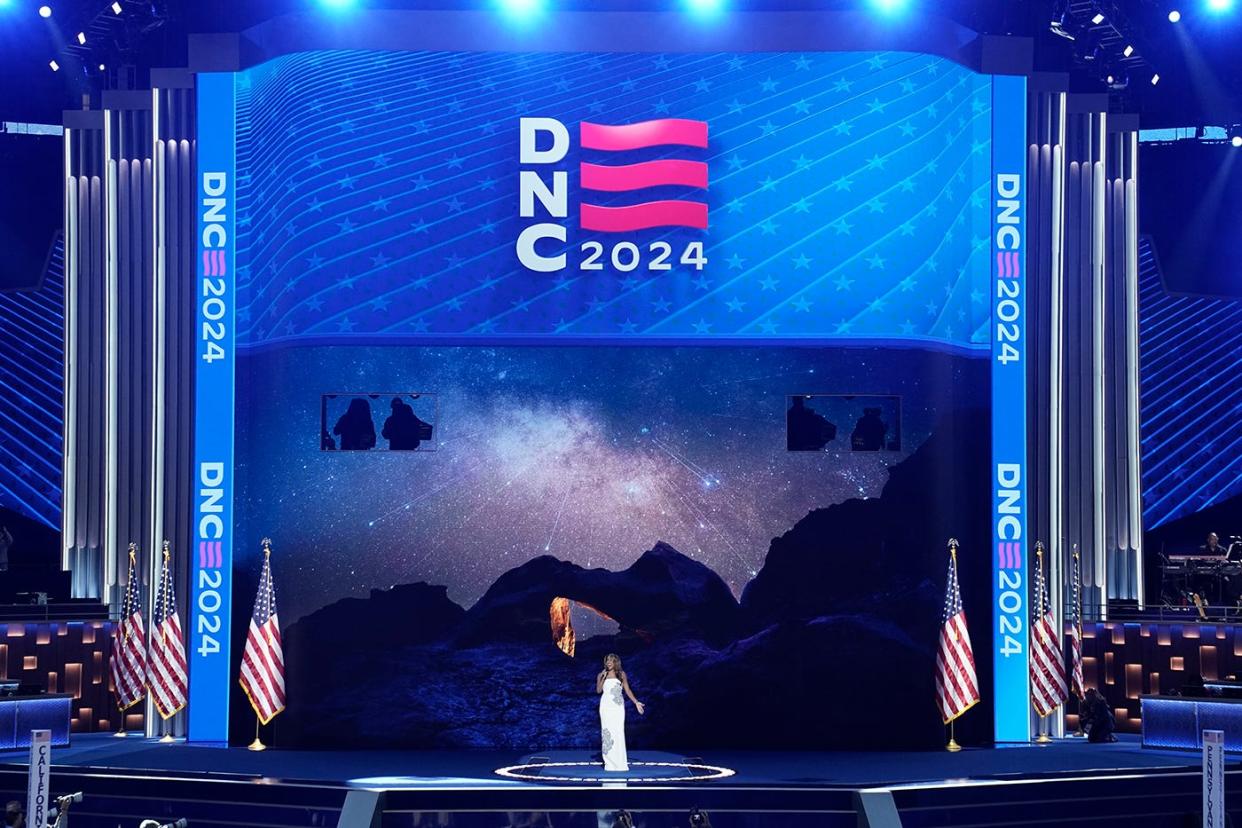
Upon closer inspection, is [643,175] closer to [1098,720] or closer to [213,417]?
[213,417]

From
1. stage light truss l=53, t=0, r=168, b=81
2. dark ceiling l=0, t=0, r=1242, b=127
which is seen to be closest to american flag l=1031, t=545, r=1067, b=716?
dark ceiling l=0, t=0, r=1242, b=127

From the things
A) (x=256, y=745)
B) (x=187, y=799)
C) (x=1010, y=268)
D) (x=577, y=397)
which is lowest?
(x=187, y=799)

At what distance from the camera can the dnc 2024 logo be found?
18.1 meters

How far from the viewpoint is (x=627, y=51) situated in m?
18.3

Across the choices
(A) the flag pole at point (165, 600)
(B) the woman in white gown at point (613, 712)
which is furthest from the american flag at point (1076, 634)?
(A) the flag pole at point (165, 600)

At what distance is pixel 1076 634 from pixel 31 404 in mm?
13744

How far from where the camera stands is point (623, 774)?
15.3 meters

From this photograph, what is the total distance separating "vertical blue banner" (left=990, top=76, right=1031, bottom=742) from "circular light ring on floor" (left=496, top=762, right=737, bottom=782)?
13.2 feet

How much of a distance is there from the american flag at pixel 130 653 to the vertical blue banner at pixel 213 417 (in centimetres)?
68

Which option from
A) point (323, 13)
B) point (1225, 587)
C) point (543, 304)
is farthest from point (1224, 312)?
point (323, 13)

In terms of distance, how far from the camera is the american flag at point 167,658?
1783 centimetres

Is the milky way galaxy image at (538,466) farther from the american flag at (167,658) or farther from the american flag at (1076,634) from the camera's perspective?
the american flag at (1076,634)

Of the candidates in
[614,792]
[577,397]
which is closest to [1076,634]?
[577,397]

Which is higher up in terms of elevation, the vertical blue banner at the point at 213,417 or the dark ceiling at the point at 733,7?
the dark ceiling at the point at 733,7
